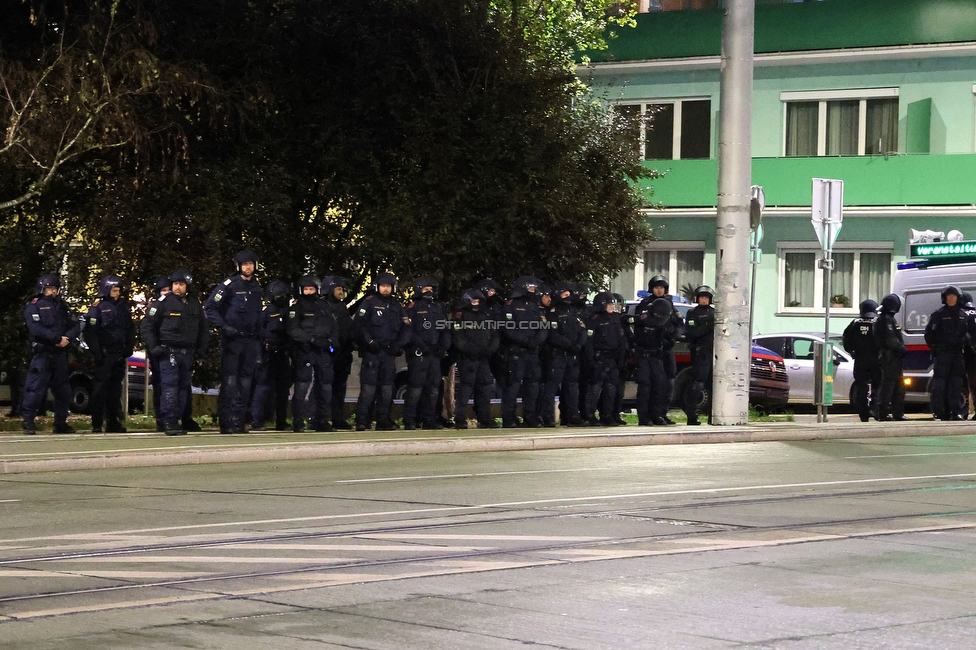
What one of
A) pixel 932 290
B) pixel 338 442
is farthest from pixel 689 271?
pixel 338 442

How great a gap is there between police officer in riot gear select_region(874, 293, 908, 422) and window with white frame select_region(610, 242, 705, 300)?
43.5ft

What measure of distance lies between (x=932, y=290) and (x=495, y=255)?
345 inches

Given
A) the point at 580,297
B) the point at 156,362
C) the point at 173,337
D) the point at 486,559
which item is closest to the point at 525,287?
the point at 580,297

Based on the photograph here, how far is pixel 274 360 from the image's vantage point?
66.3 ft

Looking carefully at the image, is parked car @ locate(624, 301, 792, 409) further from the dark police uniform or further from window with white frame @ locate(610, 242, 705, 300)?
window with white frame @ locate(610, 242, 705, 300)

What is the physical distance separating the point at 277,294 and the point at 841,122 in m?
20.8

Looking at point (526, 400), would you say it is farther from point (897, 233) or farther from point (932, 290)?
point (897, 233)

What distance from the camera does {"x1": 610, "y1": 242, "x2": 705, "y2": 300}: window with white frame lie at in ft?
125

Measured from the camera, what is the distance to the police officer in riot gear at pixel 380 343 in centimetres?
1980

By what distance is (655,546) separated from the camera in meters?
9.53

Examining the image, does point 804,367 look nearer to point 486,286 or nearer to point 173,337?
point 486,286

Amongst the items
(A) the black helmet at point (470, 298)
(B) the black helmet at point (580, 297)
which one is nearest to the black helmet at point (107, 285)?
(A) the black helmet at point (470, 298)

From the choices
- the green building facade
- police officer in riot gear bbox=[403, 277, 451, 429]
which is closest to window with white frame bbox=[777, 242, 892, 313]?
the green building facade

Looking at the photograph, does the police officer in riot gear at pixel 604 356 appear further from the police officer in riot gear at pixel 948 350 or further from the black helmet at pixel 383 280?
the police officer in riot gear at pixel 948 350
